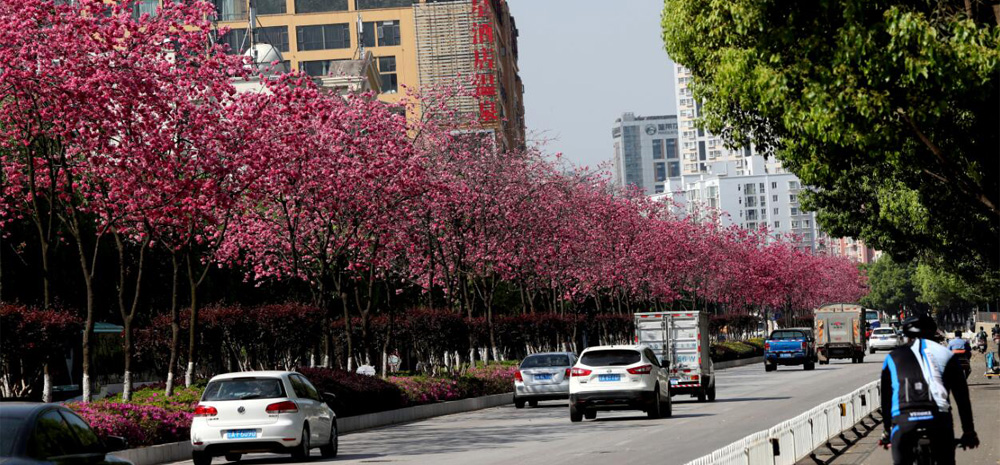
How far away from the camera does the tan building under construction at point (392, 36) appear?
4058 inches

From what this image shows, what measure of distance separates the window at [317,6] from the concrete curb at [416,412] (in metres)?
68.3

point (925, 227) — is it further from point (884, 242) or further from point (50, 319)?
point (50, 319)

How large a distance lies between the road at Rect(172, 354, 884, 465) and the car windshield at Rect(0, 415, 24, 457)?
10.5 metres

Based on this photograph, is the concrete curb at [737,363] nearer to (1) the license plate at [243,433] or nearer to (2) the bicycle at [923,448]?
(1) the license plate at [243,433]

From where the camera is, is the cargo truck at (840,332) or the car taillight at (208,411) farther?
the cargo truck at (840,332)

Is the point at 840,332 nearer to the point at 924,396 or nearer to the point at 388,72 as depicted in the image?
the point at 388,72

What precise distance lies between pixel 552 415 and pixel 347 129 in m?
9.91

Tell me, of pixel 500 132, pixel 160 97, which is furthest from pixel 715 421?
pixel 500 132

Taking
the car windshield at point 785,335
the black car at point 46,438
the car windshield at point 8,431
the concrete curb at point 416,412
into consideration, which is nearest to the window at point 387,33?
the car windshield at point 785,335

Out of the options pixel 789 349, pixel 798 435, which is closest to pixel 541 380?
pixel 798 435

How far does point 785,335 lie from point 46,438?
57155 millimetres

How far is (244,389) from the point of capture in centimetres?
2216

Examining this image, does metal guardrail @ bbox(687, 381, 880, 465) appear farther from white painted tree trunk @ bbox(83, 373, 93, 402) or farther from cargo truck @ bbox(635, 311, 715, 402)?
white painted tree trunk @ bbox(83, 373, 93, 402)

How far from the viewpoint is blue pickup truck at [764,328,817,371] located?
6431 centimetres
